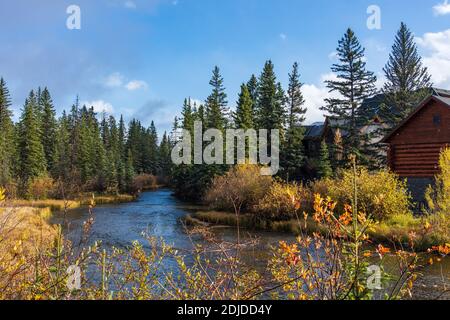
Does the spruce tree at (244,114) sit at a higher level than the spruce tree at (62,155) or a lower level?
higher

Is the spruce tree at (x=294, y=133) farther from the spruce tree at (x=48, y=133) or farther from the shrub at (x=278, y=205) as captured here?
the spruce tree at (x=48, y=133)

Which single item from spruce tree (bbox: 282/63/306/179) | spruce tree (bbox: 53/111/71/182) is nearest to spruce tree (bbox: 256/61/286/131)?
spruce tree (bbox: 282/63/306/179)

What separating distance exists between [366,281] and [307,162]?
40.8m

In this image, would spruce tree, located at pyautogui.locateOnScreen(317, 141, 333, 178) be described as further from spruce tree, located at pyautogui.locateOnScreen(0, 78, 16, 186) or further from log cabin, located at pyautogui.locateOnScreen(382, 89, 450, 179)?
spruce tree, located at pyautogui.locateOnScreen(0, 78, 16, 186)

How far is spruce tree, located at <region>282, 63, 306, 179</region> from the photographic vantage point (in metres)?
41.4

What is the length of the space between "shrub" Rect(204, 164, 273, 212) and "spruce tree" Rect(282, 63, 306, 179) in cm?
573

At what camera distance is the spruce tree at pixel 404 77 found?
125ft

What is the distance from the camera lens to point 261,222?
26250 millimetres

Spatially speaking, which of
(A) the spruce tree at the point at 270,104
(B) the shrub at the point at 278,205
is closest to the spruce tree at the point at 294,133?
(A) the spruce tree at the point at 270,104

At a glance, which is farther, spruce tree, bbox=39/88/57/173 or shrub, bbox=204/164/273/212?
spruce tree, bbox=39/88/57/173

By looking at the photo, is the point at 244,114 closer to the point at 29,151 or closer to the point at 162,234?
the point at 162,234

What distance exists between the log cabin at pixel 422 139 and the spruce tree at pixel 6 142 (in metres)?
35.3

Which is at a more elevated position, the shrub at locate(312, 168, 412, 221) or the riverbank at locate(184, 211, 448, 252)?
the shrub at locate(312, 168, 412, 221)
